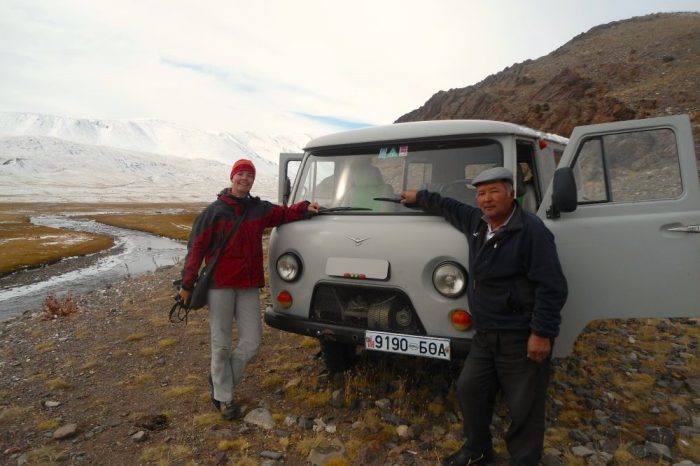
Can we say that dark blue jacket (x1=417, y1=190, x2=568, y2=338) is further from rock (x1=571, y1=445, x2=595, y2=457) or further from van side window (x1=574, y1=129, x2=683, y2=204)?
rock (x1=571, y1=445, x2=595, y2=457)

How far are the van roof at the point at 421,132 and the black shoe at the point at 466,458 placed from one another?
8.40 ft

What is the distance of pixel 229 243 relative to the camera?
4141 mm

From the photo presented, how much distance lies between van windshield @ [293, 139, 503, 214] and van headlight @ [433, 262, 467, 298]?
27.3 inches

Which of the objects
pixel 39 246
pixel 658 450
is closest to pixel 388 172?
pixel 658 450

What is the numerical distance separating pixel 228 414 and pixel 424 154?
3.09 m

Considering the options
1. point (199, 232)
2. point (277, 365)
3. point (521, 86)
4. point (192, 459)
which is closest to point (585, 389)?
point (277, 365)

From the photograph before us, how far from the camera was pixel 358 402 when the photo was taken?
4531 mm

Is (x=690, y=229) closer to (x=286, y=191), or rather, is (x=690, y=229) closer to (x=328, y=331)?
(x=328, y=331)

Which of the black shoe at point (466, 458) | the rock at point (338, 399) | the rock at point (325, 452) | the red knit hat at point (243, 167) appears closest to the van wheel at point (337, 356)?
the rock at point (338, 399)

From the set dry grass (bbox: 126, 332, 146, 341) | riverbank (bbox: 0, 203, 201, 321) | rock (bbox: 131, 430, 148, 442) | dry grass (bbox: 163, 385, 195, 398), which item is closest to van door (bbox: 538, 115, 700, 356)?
rock (bbox: 131, 430, 148, 442)

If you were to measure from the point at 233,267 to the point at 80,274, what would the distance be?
62.8 feet

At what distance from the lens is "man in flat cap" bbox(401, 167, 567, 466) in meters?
2.86

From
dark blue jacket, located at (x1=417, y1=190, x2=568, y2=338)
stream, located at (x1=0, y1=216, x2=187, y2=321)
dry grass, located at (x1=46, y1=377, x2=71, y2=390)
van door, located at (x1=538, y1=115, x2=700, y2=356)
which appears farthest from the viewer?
stream, located at (x1=0, y1=216, x2=187, y2=321)

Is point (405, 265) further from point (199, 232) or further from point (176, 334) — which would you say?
point (176, 334)
